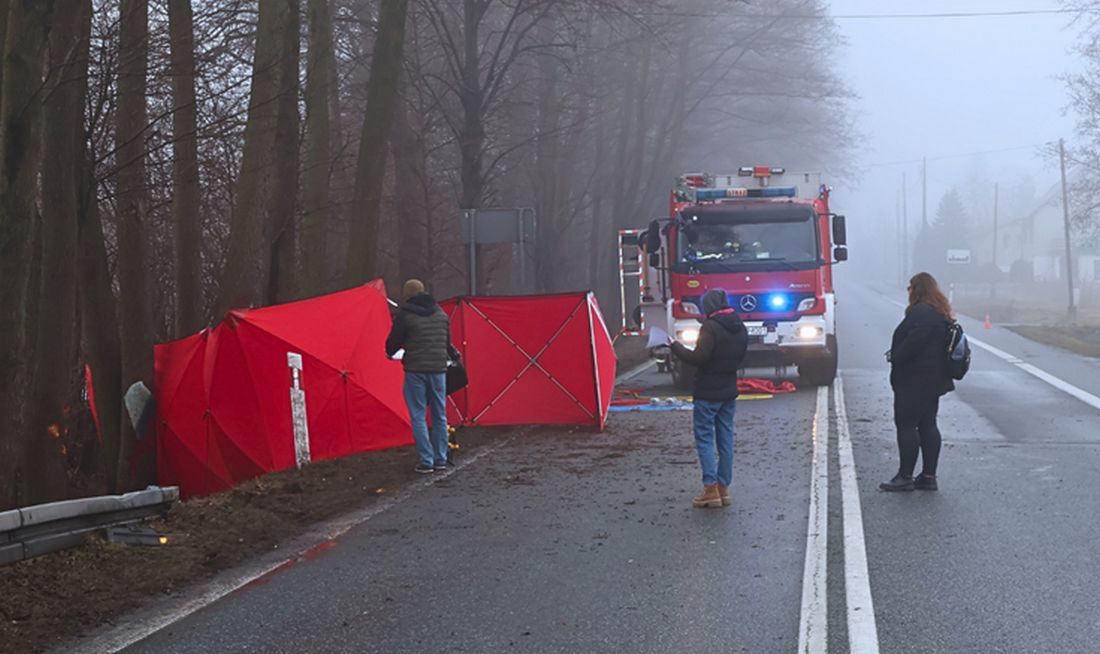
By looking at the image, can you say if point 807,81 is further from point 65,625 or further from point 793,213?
point 65,625

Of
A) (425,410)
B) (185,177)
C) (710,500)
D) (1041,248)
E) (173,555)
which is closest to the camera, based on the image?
(173,555)

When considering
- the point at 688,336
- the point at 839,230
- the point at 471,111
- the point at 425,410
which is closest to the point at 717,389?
the point at 425,410

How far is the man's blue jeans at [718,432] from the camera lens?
391 inches

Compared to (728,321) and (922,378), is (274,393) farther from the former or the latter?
(922,378)

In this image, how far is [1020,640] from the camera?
599cm

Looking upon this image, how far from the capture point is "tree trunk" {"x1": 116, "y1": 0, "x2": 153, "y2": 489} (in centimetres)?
1420

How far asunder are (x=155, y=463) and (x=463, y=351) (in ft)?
12.1

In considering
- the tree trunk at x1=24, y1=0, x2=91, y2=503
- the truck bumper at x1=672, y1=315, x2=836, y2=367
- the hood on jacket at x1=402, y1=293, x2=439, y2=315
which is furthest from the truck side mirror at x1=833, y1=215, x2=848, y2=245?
the tree trunk at x1=24, y1=0, x2=91, y2=503

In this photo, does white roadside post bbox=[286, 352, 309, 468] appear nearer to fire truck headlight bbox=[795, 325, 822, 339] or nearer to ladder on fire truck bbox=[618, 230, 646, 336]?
fire truck headlight bbox=[795, 325, 822, 339]

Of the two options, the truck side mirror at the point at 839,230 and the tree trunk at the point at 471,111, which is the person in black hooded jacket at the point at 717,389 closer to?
the truck side mirror at the point at 839,230

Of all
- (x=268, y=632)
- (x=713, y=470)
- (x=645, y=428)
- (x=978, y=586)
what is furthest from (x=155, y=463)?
(x=978, y=586)

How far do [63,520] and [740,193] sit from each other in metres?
13.5

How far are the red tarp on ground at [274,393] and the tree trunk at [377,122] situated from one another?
380 cm

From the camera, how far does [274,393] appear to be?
1330cm
